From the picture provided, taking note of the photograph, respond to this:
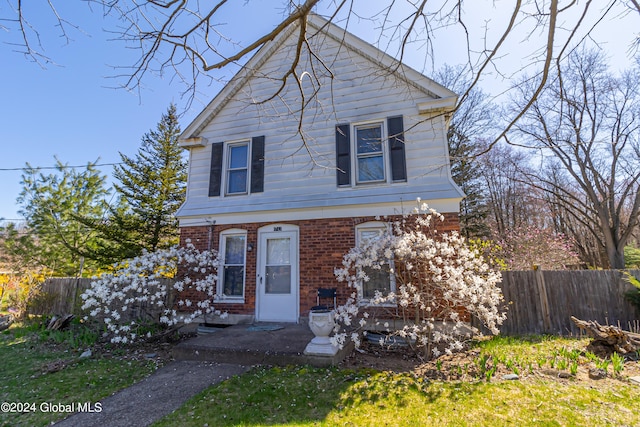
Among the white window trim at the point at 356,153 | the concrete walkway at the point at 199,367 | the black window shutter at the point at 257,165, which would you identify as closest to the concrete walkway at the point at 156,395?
the concrete walkway at the point at 199,367

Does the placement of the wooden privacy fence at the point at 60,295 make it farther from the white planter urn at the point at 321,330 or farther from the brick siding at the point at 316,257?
the white planter urn at the point at 321,330

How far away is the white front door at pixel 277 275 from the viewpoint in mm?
7162

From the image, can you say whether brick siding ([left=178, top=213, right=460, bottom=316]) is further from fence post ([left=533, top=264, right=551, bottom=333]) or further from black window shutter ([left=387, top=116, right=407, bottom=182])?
fence post ([left=533, top=264, right=551, bottom=333])

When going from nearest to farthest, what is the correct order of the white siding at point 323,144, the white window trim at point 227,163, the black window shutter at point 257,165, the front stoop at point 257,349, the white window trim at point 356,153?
the front stoop at point 257,349
the white siding at point 323,144
the white window trim at point 356,153
the black window shutter at point 257,165
the white window trim at point 227,163

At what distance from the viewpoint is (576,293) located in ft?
23.5

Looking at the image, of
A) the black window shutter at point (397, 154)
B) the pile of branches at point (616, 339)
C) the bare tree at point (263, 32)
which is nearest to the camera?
the bare tree at point (263, 32)

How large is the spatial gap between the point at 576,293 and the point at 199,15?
962 centimetres

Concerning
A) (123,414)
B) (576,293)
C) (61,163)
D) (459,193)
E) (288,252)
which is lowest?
(123,414)

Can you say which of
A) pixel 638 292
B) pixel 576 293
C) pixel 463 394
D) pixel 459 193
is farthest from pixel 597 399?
pixel 638 292

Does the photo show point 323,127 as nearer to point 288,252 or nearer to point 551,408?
point 288,252

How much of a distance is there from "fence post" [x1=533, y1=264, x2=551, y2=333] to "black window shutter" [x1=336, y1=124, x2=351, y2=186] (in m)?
5.32

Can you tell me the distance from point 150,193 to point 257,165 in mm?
10467

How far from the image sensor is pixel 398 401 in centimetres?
357

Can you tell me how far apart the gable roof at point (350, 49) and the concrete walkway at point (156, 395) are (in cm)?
613
